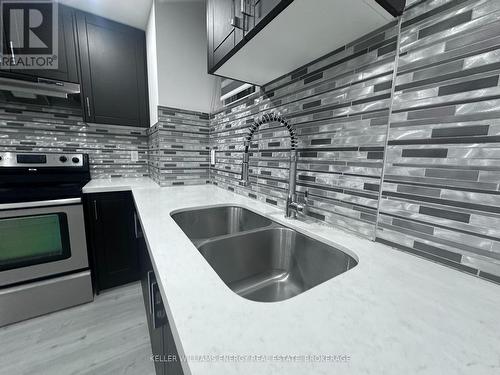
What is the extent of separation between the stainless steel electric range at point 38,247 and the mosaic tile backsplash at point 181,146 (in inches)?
24.4

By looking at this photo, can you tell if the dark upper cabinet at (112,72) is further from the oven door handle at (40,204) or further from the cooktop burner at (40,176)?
the oven door handle at (40,204)

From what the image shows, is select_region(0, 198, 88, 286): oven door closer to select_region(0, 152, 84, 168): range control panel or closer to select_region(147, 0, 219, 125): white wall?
select_region(0, 152, 84, 168): range control panel

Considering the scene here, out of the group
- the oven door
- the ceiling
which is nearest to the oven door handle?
the oven door

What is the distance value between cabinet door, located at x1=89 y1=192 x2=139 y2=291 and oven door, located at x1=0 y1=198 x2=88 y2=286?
89mm

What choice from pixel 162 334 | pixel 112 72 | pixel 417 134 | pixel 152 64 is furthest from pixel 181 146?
pixel 417 134

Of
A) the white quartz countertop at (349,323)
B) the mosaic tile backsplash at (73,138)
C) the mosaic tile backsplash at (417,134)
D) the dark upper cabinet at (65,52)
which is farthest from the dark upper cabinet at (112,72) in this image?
the white quartz countertop at (349,323)

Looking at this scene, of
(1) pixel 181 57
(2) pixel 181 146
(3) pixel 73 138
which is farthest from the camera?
(3) pixel 73 138

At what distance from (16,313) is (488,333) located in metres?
2.19

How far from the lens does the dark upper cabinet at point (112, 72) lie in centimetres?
161

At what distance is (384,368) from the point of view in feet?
0.84

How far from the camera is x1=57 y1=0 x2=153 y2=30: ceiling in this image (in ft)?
4.77

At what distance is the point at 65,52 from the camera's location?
Result: 1542mm

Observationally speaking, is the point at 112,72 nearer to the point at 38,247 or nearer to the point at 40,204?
the point at 40,204

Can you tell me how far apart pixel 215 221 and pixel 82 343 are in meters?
1.07
